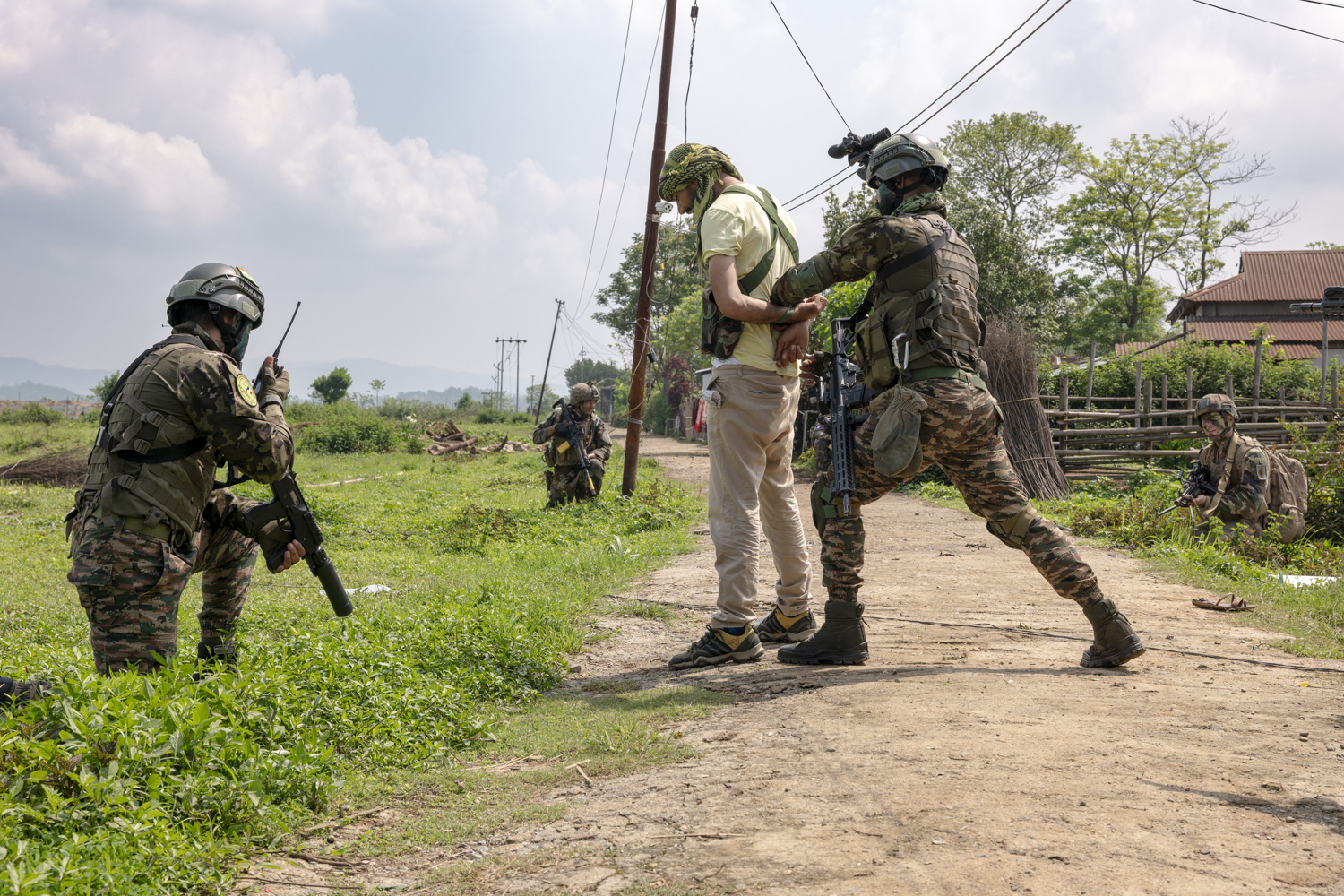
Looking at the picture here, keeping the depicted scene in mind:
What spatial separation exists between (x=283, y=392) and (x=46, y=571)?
4.94 metres

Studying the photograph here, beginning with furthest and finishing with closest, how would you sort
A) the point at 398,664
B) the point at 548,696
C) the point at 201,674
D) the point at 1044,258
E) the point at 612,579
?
the point at 1044,258
the point at 612,579
the point at 548,696
the point at 398,664
the point at 201,674

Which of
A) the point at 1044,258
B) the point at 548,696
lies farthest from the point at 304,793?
the point at 1044,258

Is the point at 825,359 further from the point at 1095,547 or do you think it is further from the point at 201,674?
the point at 1095,547

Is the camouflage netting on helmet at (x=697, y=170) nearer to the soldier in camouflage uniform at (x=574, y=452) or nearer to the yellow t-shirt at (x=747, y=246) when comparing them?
the yellow t-shirt at (x=747, y=246)

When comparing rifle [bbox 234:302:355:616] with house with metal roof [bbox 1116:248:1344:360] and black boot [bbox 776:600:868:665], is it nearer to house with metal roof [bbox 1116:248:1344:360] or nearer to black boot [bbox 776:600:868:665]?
black boot [bbox 776:600:868:665]

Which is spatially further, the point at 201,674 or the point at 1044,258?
the point at 1044,258

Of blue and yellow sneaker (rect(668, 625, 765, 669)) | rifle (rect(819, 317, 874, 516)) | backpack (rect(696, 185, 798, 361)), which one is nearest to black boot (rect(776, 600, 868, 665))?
blue and yellow sneaker (rect(668, 625, 765, 669))

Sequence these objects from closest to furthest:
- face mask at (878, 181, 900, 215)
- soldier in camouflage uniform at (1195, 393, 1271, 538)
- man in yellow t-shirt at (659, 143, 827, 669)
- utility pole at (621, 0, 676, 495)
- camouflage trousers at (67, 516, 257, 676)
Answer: camouflage trousers at (67, 516, 257, 676), man in yellow t-shirt at (659, 143, 827, 669), face mask at (878, 181, 900, 215), soldier in camouflage uniform at (1195, 393, 1271, 538), utility pole at (621, 0, 676, 495)

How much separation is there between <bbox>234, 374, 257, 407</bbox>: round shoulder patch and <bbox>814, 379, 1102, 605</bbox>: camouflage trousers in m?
2.53

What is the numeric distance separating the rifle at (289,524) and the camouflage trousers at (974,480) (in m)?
2.27

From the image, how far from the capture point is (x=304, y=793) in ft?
9.50

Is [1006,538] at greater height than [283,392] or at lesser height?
lesser

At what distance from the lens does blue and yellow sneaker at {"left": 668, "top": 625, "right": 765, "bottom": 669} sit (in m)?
4.46

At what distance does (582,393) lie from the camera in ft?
38.7
